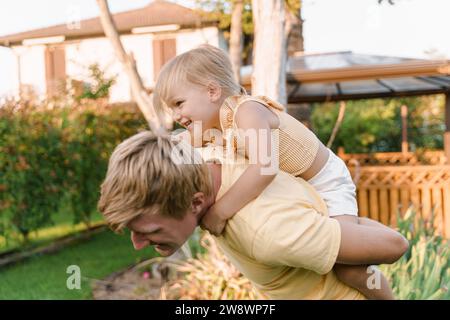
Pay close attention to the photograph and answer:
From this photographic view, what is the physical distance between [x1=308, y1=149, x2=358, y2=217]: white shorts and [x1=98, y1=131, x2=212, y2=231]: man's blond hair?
0.64m

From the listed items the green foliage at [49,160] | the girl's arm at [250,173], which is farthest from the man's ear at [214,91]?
the green foliage at [49,160]

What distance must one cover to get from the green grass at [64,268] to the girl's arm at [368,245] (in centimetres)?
501

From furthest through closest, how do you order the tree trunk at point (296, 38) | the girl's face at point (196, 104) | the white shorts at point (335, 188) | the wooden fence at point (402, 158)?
the wooden fence at point (402, 158), the tree trunk at point (296, 38), the girl's face at point (196, 104), the white shorts at point (335, 188)

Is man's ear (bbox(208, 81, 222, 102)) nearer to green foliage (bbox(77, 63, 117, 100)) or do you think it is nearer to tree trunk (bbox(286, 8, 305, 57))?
green foliage (bbox(77, 63, 117, 100))

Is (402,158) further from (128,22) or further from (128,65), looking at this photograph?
(128,22)

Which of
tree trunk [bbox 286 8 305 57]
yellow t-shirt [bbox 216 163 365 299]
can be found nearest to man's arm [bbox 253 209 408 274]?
yellow t-shirt [bbox 216 163 365 299]

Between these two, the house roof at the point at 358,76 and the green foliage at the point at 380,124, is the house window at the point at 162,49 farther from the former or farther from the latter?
the house roof at the point at 358,76

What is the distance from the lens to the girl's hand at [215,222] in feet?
4.79

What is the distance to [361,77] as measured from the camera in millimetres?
8461

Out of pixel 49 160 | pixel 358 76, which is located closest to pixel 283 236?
pixel 49 160

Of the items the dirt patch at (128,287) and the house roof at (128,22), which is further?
Answer: the house roof at (128,22)

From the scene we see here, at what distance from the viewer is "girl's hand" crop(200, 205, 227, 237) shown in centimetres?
146
